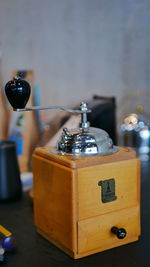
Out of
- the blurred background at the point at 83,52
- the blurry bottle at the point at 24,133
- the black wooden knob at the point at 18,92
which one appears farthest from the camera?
the blurred background at the point at 83,52

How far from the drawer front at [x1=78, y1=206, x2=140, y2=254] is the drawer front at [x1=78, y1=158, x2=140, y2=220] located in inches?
0.5

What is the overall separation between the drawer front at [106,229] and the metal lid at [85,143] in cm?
13

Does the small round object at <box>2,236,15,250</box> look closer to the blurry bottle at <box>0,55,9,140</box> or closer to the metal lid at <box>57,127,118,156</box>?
the metal lid at <box>57,127,118,156</box>

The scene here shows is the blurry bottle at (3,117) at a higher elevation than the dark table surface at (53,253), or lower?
higher

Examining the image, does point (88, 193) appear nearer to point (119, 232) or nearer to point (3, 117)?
point (119, 232)

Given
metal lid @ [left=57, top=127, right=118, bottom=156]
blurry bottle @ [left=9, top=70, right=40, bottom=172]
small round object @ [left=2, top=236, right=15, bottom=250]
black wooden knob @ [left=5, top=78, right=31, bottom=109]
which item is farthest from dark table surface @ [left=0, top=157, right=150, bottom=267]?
blurry bottle @ [left=9, top=70, right=40, bottom=172]

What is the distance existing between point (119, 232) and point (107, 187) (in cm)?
10

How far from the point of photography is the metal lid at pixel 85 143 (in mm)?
761

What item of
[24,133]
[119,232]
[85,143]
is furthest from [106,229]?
[24,133]

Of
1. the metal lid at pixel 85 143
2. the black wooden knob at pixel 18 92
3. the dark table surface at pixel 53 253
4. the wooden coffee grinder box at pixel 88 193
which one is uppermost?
the black wooden knob at pixel 18 92

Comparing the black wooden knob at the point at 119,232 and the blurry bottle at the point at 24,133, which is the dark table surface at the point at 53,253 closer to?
the black wooden knob at the point at 119,232

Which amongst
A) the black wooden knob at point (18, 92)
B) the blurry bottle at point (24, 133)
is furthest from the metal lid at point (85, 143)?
the blurry bottle at point (24, 133)

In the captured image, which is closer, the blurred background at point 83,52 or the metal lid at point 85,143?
the metal lid at point 85,143

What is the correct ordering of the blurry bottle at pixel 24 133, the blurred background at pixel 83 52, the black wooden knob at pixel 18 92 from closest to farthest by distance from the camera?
the black wooden knob at pixel 18 92 < the blurry bottle at pixel 24 133 < the blurred background at pixel 83 52
